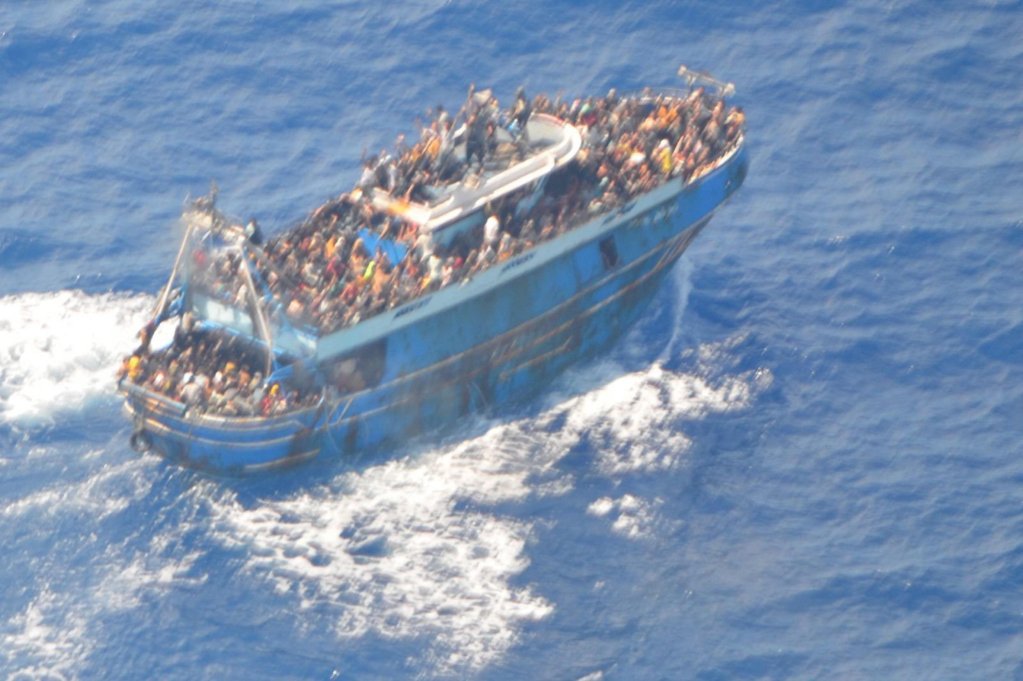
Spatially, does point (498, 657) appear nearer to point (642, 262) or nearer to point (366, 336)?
point (366, 336)

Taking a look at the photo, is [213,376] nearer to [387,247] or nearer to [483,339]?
[387,247]

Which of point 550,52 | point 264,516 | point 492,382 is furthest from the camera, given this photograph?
point 550,52

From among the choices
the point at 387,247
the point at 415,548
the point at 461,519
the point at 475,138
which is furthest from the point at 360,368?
the point at 475,138

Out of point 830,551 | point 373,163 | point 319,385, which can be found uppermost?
point 373,163

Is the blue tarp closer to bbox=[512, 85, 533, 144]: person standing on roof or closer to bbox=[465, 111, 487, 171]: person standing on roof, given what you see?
bbox=[465, 111, 487, 171]: person standing on roof

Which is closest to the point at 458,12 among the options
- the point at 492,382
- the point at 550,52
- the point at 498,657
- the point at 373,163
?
the point at 550,52
